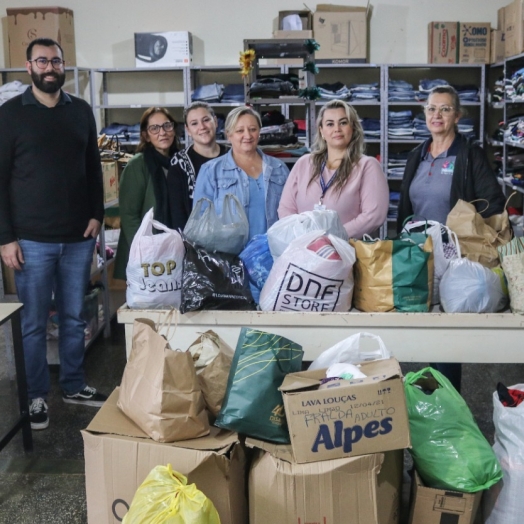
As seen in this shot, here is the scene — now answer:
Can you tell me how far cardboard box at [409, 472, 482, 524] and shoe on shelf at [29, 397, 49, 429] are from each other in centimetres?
186

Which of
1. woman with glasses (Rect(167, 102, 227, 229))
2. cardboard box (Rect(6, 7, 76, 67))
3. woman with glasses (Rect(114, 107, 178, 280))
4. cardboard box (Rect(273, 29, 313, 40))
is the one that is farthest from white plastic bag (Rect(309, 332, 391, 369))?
cardboard box (Rect(6, 7, 76, 67))

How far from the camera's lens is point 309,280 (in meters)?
2.23

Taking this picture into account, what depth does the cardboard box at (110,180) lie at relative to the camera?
4289 mm

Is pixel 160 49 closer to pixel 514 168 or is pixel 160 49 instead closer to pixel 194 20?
A: pixel 194 20

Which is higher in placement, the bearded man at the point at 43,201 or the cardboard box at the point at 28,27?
the cardboard box at the point at 28,27

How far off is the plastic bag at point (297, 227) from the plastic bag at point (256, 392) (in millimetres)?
537

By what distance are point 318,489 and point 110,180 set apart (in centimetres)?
310

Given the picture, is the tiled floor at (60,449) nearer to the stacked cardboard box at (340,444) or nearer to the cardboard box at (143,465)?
the stacked cardboard box at (340,444)

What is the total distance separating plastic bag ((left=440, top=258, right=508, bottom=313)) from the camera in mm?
2262

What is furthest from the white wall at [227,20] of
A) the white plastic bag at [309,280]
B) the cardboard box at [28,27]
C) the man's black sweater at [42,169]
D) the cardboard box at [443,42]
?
the white plastic bag at [309,280]

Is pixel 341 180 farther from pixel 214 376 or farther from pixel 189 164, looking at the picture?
pixel 214 376

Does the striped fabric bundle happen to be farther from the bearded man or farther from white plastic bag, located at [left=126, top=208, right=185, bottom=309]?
the bearded man

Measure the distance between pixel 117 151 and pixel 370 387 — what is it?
3.44m

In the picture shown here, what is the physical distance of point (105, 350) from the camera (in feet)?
13.9
